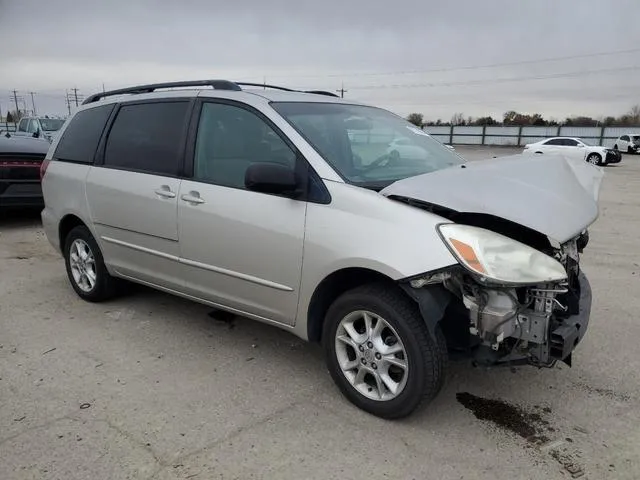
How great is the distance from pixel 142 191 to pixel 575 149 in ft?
93.9

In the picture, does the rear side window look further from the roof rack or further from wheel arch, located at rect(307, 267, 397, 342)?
wheel arch, located at rect(307, 267, 397, 342)

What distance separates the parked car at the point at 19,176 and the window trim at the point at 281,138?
222 inches

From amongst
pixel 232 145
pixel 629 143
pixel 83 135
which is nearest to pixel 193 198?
pixel 232 145

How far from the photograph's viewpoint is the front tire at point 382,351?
2.81 metres

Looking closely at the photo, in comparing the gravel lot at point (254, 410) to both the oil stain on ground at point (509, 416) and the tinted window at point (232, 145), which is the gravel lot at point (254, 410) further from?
the tinted window at point (232, 145)

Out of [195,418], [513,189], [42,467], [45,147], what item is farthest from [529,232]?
[45,147]

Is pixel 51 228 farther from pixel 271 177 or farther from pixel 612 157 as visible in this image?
pixel 612 157

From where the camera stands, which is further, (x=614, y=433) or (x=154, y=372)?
(x=154, y=372)

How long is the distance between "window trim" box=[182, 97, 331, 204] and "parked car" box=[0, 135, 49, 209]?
565 cm

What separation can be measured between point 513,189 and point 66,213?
3.86m

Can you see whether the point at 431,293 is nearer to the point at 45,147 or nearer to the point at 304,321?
the point at 304,321

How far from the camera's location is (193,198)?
373cm

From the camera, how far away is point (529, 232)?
2963 mm

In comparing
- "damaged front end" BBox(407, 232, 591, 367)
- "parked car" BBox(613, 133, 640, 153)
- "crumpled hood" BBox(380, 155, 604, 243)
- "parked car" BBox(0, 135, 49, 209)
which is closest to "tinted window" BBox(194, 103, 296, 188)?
"crumpled hood" BBox(380, 155, 604, 243)
